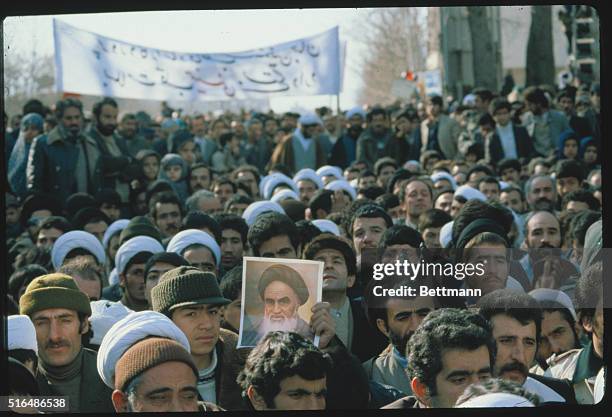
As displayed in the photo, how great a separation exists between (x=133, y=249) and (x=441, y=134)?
8.62 metres

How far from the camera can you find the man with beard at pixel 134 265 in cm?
622

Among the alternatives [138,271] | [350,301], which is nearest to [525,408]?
[350,301]

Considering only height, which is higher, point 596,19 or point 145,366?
point 596,19

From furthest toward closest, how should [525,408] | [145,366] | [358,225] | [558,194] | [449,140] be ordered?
[449,140] → [558,194] → [358,225] → [145,366] → [525,408]

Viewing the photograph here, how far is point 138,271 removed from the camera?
658 centimetres

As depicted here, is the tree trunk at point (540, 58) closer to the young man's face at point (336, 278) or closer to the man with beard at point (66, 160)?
the man with beard at point (66, 160)

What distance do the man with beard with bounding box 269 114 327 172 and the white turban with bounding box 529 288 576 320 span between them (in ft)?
36.8

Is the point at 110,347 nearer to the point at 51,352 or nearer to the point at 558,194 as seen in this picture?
the point at 51,352

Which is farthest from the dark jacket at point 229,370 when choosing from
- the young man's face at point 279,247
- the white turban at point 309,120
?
the white turban at point 309,120

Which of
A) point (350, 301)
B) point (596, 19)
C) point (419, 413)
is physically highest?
point (596, 19)

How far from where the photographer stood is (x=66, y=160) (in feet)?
35.7

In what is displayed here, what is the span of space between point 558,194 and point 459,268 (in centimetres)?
741

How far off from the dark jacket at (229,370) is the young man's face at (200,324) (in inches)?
1.5

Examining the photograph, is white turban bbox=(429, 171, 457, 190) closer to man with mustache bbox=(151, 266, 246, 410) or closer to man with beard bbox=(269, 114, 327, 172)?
man with beard bbox=(269, 114, 327, 172)
